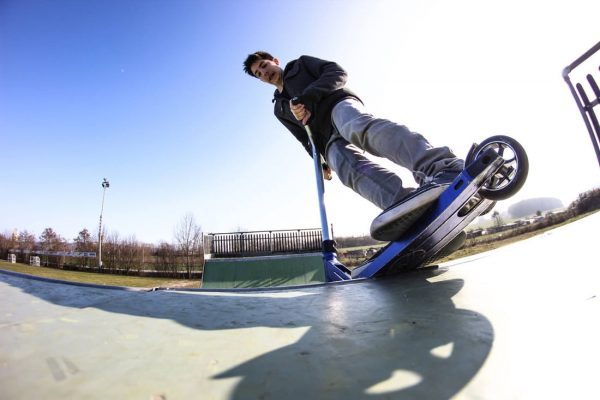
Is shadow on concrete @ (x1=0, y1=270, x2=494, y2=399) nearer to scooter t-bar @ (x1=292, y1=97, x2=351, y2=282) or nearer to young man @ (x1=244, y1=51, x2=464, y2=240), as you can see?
young man @ (x1=244, y1=51, x2=464, y2=240)

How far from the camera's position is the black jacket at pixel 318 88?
1554 mm

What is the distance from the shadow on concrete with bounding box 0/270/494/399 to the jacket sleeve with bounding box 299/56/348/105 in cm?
108

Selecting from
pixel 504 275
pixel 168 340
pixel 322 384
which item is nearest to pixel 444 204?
pixel 504 275

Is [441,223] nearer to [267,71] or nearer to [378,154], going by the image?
[378,154]

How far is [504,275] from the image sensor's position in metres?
1.01

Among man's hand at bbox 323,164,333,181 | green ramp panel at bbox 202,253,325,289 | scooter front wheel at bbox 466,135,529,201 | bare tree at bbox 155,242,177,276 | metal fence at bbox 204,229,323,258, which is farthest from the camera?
bare tree at bbox 155,242,177,276

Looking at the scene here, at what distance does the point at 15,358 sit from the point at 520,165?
122cm

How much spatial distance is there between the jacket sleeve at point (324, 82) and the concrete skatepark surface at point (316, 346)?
3.69 ft

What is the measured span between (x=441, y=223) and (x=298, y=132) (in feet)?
5.62

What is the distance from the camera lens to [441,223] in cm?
101

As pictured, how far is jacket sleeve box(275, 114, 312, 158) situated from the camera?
7.98ft

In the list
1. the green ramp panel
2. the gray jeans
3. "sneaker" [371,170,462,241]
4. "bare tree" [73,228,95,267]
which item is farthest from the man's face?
"bare tree" [73,228,95,267]

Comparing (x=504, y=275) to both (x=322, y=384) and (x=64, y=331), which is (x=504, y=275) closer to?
(x=322, y=384)

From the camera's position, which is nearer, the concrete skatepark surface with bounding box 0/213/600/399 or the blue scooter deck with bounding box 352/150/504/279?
the concrete skatepark surface with bounding box 0/213/600/399
